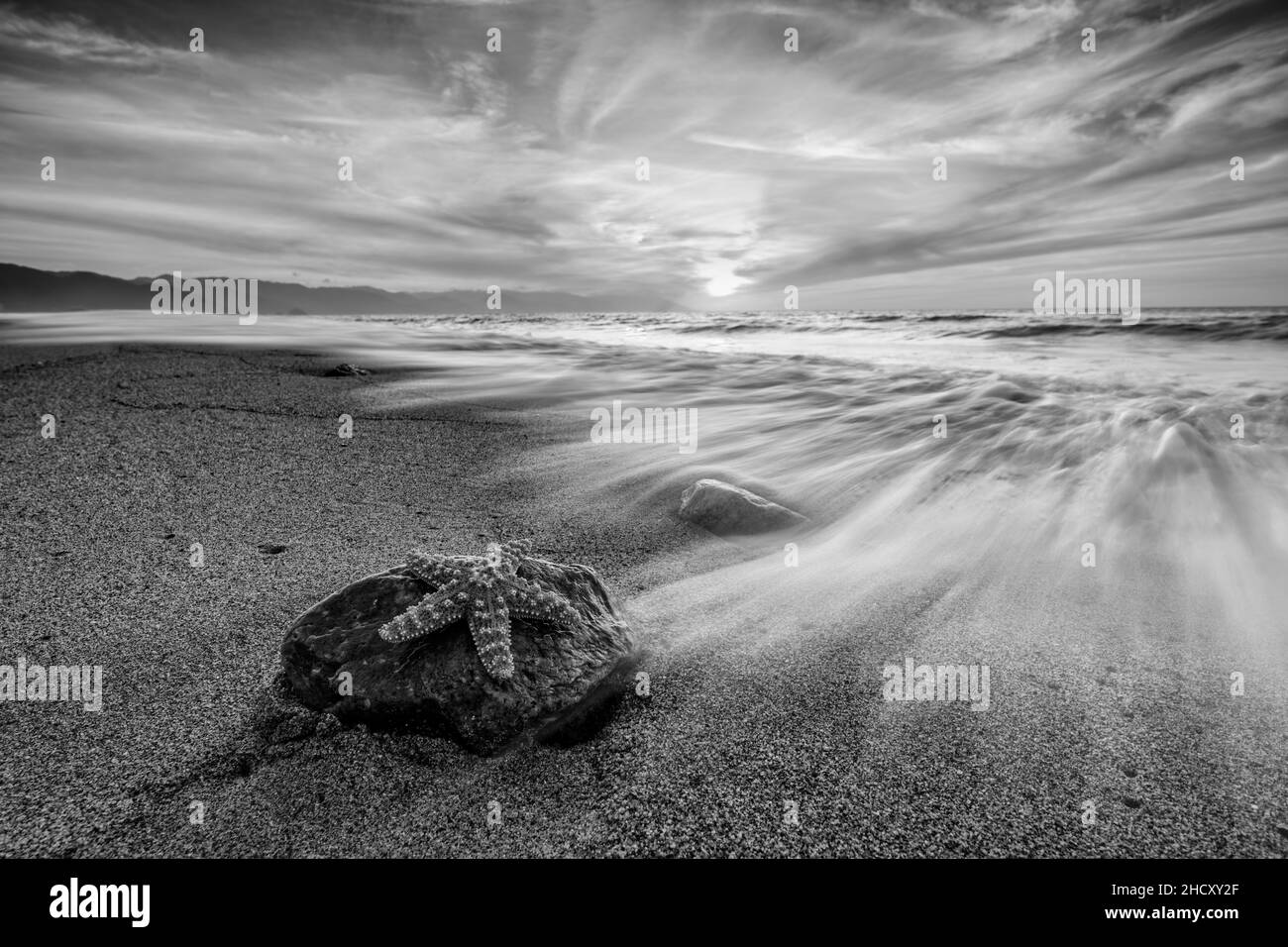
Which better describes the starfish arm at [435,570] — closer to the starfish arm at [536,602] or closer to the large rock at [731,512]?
the starfish arm at [536,602]

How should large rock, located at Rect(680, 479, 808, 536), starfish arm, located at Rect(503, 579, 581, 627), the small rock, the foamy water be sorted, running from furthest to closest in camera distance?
the small rock < large rock, located at Rect(680, 479, 808, 536) < the foamy water < starfish arm, located at Rect(503, 579, 581, 627)

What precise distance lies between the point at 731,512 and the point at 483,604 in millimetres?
2945

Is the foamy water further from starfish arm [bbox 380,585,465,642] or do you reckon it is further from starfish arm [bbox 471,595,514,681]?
starfish arm [bbox 380,585,465,642]

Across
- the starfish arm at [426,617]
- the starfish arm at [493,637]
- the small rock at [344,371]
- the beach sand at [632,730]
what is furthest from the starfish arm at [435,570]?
the small rock at [344,371]

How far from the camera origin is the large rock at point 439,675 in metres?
2.65

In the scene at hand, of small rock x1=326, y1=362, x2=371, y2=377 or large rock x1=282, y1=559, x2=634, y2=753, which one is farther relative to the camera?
small rock x1=326, y1=362, x2=371, y2=377

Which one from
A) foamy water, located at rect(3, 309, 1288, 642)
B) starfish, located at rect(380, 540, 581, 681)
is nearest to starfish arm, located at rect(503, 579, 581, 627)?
starfish, located at rect(380, 540, 581, 681)

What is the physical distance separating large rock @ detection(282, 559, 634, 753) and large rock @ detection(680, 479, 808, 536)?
2.35 meters

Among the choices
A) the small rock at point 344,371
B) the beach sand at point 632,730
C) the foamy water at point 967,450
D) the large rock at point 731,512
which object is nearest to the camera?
the beach sand at point 632,730

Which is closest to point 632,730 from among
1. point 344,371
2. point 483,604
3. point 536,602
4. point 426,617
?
point 536,602

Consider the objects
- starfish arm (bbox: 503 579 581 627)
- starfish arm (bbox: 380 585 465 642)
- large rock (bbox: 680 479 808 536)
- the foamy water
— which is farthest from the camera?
large rock (bbox: 680 479 808 536)

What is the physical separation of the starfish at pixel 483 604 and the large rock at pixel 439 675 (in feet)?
0.26

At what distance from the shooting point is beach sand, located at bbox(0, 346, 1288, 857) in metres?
2.33

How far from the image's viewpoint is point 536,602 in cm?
289
